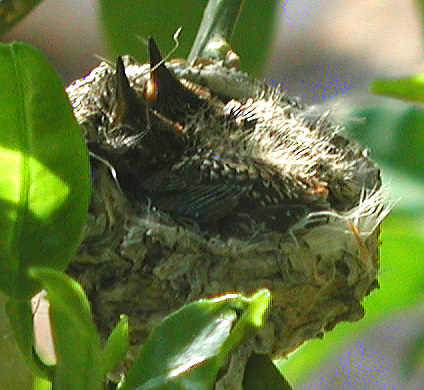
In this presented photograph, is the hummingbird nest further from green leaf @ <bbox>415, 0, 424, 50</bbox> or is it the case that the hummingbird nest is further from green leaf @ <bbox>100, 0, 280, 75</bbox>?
green leaf @ <bbox>415, 0, 424, 50</bbox>

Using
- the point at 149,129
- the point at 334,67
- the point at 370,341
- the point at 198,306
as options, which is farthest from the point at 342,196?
the point at 334,67

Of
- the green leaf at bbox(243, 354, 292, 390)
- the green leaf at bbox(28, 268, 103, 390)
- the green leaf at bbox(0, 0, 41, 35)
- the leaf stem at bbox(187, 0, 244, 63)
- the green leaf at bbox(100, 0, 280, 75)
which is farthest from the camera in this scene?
the green leaf at bbox(100, 0, 280, 75)

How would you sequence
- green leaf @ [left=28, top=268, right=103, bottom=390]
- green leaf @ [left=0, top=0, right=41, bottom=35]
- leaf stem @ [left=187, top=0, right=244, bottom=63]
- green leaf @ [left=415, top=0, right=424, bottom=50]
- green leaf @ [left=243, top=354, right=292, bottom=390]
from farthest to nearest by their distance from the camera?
green leaf @ [left=415, top=0, right=424, bottom=50]
leaf stem @ [left=187, top=0, right=244, bottom=63]
green leaf @ [left=0, top=0, right=41, bottom=35]
green leaf @ [left=243, top=354, right=292, bottom=390]
green leaf @ [left=28, top=268, right=103, bottom=390]

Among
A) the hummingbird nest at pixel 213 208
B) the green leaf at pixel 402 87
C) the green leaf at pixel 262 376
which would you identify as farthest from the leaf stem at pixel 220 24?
the green leaf at pixel 262 376

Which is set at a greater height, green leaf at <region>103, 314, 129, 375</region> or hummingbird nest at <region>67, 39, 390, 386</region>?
green leaf at <region>103, 314, 129, 375</region>

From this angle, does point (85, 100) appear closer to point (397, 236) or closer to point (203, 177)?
point (203, 177)

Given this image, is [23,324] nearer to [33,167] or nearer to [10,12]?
[33,167]

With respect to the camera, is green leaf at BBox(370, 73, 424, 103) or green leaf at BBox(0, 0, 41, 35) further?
green leaf at BBox(370, 73, 424, 103)

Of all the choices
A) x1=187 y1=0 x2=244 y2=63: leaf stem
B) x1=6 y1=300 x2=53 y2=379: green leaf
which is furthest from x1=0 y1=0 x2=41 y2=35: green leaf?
x1=6 y1=300 x2=53 y2=379: green leaf
